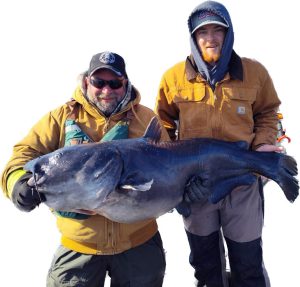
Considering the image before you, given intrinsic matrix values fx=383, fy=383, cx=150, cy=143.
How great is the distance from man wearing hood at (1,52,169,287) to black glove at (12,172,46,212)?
7.7 inches

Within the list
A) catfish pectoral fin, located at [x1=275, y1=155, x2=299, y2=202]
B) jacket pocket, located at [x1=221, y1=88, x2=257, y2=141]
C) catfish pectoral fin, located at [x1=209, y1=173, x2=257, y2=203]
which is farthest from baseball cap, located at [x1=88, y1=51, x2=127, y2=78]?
catfish pectoral fin, located at [x1=275, y1=155, x2=299, y2=202]

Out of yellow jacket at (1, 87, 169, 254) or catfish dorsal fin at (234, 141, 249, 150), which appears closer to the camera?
yellow jacket at (1, 87, 169, 254)

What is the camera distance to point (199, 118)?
3.36m

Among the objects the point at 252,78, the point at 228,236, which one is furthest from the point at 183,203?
the point at 252,78

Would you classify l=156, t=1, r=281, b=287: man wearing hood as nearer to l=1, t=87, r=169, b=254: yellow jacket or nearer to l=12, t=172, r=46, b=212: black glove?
l=1, t=87, r=169, b=254: yellow jacket

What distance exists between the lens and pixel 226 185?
10.3 ft

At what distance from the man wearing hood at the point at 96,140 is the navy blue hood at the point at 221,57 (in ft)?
2.25

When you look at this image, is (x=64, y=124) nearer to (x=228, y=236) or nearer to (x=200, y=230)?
(x=200, y=230)

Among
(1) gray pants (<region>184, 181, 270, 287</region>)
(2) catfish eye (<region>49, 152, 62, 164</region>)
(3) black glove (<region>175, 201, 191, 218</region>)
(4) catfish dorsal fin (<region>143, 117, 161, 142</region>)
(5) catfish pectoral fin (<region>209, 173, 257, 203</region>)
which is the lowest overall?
(1) gray pants (<region>184, 181, 270, 287</region>)

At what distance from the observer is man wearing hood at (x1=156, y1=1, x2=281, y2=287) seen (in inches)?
131

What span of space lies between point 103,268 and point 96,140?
39.9 inches

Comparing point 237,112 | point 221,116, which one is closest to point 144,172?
point 221,116

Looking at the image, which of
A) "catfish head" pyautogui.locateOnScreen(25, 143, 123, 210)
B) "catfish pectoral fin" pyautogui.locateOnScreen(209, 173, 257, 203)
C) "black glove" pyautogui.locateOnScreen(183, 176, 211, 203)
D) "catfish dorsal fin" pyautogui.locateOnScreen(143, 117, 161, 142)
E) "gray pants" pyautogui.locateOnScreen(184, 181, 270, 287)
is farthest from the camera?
"gray pants" pyautogui.locateOnScreen(184, 181, 270, 287)

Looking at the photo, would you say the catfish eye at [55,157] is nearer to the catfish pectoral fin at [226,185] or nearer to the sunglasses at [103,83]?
the sunglasses at [103,83]
